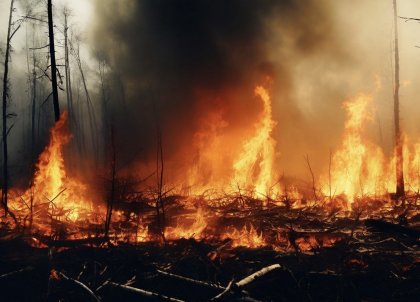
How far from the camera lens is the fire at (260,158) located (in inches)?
665

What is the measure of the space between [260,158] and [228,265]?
34.4 feet

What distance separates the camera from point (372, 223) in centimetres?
894

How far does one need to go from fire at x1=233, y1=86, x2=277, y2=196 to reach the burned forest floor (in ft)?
22.2

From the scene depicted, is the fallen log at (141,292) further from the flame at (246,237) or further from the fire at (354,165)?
the fire at (354,165)

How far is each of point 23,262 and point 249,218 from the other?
5870mm

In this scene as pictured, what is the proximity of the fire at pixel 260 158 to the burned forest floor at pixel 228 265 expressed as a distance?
22.2 ft

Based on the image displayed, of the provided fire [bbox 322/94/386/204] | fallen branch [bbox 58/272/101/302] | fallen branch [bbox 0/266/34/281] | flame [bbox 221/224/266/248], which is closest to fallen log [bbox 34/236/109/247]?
fallen branch [bbox 0/266/34/281]

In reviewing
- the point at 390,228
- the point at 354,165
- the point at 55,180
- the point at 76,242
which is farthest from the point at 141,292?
the point at 354,165

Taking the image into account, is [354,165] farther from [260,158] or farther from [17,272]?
[17,272]

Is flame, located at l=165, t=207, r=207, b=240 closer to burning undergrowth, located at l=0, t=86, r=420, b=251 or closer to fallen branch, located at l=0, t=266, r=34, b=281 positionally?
burning undergrowth, located at l=0, t=86, r=420, b=251

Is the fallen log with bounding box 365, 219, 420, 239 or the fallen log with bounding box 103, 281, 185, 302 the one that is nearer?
the fallen log with bounding box 103, 281, 185, 302

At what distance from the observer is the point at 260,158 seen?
57.8 feet

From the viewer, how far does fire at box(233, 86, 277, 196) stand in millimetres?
16891

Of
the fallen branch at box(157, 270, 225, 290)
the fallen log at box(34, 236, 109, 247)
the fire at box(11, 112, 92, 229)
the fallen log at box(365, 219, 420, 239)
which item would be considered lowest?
the fallen branch at box(157, 270, 225, 290)
